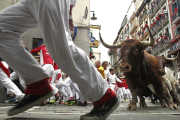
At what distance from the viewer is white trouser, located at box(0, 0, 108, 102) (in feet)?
5.80

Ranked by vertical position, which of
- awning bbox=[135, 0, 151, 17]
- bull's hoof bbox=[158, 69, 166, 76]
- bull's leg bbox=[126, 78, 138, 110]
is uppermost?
awning bbox=[135, 0, 151, 17]

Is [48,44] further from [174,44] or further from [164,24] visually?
[164,24]

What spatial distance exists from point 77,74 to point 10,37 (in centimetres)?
78

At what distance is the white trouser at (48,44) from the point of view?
5.80 feet

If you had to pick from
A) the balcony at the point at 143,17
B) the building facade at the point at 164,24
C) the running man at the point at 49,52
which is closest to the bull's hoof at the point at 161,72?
the running man at the point at 49,52

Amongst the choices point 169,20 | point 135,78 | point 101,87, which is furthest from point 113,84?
point 169,20

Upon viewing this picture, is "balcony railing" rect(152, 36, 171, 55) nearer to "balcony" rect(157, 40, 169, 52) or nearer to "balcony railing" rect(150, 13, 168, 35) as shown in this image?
"balcony" rect(157, 40, 169, 52)

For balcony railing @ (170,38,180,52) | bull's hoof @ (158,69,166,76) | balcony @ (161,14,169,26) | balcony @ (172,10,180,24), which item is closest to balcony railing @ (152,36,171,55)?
balcony railing @ (170,38,180,52)

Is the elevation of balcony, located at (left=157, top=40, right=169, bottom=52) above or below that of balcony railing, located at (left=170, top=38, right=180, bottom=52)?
above

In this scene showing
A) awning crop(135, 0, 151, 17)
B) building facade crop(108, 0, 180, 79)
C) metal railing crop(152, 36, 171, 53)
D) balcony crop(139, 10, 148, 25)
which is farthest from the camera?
balcony crop(139, 10, 148, 25)

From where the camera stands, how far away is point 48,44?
185 centimetres

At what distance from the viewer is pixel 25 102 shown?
2.10 m

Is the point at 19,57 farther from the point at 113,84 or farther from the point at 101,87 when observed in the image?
the point at 113,84

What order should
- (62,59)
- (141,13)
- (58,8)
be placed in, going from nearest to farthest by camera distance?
(58,8) → (62,59) → (141,13)
